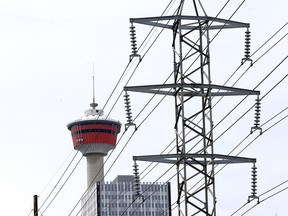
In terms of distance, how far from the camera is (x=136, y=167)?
6150 cm

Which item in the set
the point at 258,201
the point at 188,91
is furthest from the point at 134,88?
the point at 258,201

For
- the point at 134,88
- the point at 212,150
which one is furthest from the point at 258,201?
the point at 134,88

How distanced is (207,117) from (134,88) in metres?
3.88

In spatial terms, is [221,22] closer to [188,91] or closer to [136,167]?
[188,91]

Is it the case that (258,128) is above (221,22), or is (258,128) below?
below

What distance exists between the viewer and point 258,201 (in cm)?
6078

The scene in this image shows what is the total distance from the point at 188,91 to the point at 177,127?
1.82 metres

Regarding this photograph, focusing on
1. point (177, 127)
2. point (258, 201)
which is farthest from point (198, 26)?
point (258, 201)

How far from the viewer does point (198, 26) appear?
206 feet

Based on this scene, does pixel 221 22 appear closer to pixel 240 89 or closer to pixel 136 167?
pixel 240 89

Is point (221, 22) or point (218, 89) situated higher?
point (221, 22)

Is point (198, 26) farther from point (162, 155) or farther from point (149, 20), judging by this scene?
point (162, 155)

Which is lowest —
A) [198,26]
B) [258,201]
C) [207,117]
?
[258,201]

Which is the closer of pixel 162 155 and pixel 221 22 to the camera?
pixel 162 155
